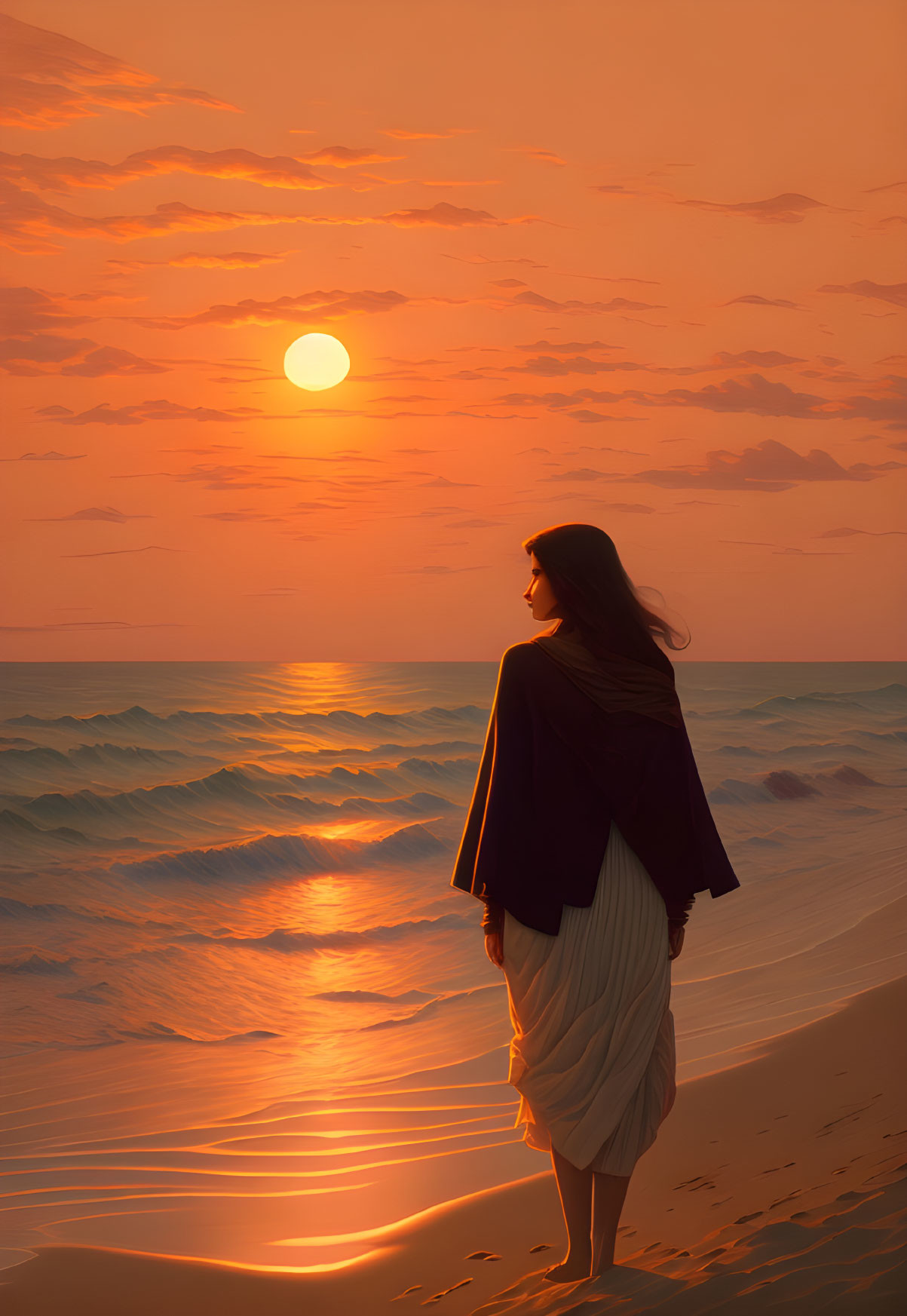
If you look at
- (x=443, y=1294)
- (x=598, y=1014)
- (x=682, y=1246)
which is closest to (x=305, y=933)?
(x=443, y=1294)

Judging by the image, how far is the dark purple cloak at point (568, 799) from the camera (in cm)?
187

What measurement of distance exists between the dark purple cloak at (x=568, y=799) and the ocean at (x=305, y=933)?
1.10 meters

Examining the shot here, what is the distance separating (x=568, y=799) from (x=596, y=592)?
1.14 ft

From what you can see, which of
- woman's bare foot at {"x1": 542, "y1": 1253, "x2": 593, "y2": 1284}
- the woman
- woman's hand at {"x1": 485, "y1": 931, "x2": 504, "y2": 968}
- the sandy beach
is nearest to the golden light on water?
the sandy beach

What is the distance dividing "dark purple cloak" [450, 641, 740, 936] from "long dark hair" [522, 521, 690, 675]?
0.30ft

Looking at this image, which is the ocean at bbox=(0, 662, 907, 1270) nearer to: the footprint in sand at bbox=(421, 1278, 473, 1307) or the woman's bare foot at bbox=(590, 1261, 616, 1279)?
the footprint in sand at bbox=(421, 1278, 473, 1307)

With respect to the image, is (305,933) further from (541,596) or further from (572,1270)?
(541,596)

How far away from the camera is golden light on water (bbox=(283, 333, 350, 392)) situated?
19.7ft

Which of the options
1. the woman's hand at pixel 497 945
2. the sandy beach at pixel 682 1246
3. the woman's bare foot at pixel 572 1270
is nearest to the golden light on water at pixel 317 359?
the sandy beach at pixel 682 1246

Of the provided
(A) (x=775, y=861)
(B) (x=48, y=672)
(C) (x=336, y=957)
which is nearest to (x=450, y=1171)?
(C) (x=336, y=957)

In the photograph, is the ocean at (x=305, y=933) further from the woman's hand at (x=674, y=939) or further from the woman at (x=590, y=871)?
the woman's hand at (x=674, y=939)

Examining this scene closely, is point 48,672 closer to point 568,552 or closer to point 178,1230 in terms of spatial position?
point 178,1230

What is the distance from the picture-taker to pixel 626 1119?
74.0 inches

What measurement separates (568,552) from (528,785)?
40cm
